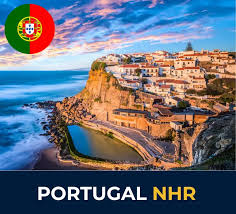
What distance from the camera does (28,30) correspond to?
4.41 m

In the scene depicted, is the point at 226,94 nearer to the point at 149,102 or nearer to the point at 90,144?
the point at 149,102

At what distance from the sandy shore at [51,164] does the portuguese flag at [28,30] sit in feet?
17.1

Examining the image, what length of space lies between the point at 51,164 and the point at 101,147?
104 inches

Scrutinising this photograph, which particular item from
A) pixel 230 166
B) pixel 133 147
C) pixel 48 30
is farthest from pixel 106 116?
pixel 230 166

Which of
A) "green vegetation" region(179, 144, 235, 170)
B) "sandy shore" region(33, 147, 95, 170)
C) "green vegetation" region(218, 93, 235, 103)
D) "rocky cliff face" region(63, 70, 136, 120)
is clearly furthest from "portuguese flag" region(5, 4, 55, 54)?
"green vegetation" region(218, 93, 235, 103)

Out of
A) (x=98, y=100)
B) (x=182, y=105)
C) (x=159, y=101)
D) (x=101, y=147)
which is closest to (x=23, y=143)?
(x=101, y=147)

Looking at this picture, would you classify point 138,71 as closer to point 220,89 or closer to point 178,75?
point 178,75

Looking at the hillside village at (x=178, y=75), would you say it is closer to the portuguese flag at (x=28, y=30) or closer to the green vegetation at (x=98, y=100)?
the green vegetation at (x=98, y=100)

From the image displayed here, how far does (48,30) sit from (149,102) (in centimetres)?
911

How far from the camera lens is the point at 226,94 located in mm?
12703

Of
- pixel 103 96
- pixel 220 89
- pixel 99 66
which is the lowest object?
pixel 103 96

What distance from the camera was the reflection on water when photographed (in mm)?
9061

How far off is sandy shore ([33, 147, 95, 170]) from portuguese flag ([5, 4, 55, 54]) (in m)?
5.20

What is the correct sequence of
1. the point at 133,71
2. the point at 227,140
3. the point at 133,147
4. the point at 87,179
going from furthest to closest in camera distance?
the point at 133,71
the point at 133,147
the point at 227,140
the point at 87,179
